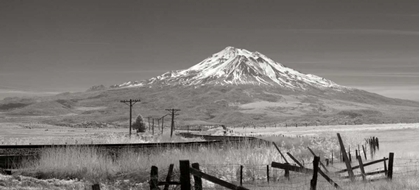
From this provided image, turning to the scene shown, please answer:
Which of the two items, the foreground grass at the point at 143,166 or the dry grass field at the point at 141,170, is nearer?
the dry grass field at the point at 141,170

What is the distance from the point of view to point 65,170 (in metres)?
21.3

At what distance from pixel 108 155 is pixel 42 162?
3615 mm

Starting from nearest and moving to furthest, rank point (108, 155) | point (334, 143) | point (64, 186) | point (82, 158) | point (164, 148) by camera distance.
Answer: point (64, 186), point (82, 158), point (108, 155), point (164, 148), point (334, 143)

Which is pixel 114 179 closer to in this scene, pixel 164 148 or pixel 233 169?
pixel 233 169

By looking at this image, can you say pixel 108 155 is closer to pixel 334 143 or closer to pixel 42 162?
pixel 42 162

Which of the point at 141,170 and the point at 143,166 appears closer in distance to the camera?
the point at 141,170

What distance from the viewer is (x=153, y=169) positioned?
43.3 feet

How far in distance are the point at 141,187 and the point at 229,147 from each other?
10.6 meters

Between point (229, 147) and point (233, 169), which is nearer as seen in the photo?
point (233, 169)

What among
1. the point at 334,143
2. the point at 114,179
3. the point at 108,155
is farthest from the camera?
the point at 334,143

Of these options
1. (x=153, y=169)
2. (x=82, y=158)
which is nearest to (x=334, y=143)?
(x=82, y=158)

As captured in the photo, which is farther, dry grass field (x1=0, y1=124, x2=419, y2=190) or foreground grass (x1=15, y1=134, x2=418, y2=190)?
foreground grass (x1=15, y1=134, x2=418, y2=190)

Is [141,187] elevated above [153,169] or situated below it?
below

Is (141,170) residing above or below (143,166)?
below
